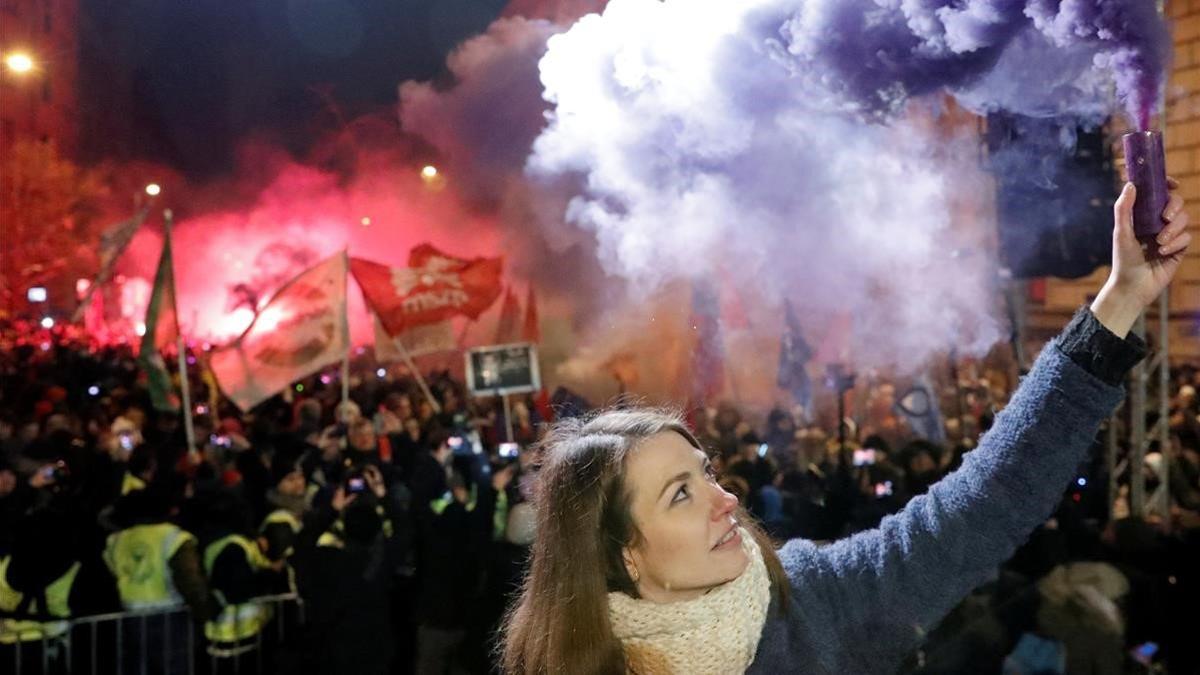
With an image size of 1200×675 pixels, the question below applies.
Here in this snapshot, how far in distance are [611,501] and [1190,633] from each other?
13.5 ft

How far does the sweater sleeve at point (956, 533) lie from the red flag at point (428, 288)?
32.3 feet

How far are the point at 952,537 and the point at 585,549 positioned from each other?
2.26 ft

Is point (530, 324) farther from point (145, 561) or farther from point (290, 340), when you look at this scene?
point (145, 561)

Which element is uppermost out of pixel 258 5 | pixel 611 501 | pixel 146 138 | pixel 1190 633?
pixel 258 5

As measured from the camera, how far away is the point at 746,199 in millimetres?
7727

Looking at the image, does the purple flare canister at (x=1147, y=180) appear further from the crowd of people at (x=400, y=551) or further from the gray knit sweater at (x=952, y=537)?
the crowd of people at (x=400, y=551)

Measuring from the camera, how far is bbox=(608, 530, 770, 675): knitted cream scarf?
1891mm

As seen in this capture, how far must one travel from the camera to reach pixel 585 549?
1989 mm

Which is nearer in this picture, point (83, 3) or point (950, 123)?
point (950, 123)

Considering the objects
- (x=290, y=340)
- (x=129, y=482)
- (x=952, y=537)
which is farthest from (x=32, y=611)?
(x=952, y=537)

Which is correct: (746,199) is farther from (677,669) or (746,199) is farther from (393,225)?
(393,225)

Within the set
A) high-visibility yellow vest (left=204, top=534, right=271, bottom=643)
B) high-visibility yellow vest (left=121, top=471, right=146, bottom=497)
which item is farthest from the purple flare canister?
high-visibility yellow vest (left=121, top=471, right=146, bottom=497)

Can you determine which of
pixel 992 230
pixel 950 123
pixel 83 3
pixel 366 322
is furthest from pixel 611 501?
pixel 83 3

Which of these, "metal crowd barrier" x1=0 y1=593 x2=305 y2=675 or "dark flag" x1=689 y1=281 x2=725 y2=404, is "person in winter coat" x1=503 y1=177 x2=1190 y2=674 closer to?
"metal crowd barrier" x1=0 y1=593 x2=305 y2=675
